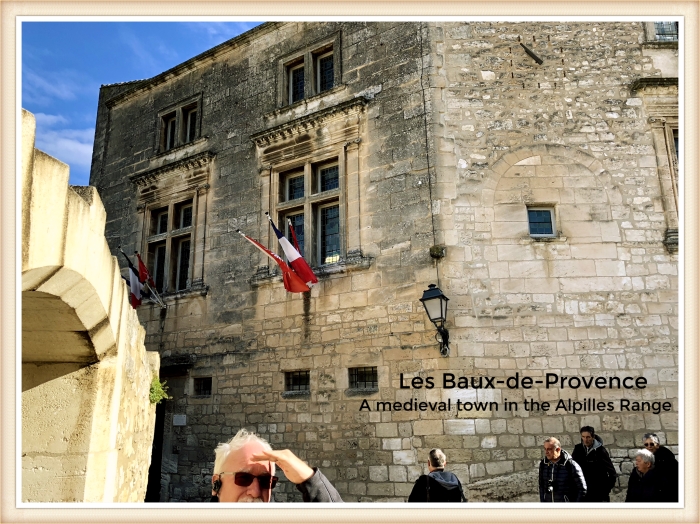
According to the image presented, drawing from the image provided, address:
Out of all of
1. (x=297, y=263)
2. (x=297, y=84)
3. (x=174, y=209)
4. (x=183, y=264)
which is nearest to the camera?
(x=297, y=263)

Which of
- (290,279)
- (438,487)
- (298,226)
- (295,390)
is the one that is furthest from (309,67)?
(438,487)

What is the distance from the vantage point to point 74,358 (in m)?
3.82

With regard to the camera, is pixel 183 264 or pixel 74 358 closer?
pixel 74 358

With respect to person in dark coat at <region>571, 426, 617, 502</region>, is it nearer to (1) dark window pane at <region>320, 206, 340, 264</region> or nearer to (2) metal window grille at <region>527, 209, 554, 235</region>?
(2) metal window grille at <region>527, 209, 554, 235</region>

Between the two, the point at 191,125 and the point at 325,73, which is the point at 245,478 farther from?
the point at 191,125

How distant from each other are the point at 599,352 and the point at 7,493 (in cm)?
631

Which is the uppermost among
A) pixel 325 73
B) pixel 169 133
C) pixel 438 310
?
pixel 325 73

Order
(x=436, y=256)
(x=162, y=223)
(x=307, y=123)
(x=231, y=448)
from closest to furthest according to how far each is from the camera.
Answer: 1. (x=231, y=448)
2. (x=436, y=256)
3. (x=307, y=123)
4. (x=162, y=223)

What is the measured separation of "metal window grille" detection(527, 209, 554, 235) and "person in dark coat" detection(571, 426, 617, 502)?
2.85 metres

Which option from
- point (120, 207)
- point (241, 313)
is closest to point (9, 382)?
point (241, 313)

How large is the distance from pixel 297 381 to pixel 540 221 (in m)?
4.24

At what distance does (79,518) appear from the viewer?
281 cm

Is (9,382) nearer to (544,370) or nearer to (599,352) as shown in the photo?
(544,370)

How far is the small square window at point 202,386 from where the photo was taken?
8.95 meters
